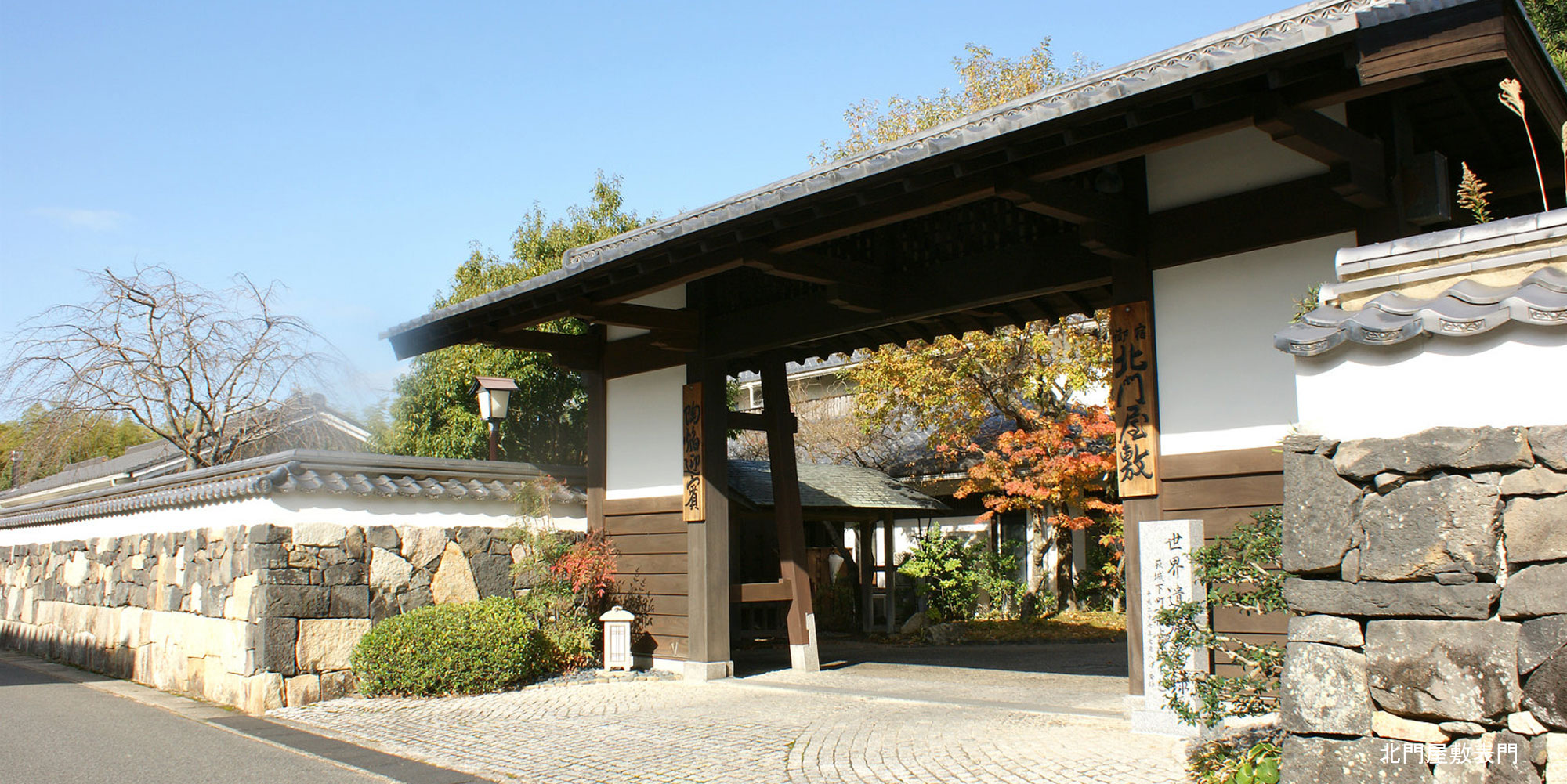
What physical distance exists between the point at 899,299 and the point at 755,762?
365cm

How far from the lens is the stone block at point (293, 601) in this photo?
7.98 m

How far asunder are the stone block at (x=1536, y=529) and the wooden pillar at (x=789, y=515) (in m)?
6.99

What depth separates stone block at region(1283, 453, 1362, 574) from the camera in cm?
346

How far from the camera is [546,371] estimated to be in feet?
51.6

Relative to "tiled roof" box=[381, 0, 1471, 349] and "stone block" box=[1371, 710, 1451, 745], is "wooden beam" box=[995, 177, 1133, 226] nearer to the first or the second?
"tiled roof" box=[381, 0, 1471, 349]

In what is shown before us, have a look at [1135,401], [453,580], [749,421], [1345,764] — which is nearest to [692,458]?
[749,421]

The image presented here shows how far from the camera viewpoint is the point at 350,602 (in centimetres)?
852

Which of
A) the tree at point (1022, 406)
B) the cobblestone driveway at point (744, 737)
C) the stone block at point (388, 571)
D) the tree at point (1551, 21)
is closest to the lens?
the cobblestone driveway at point (744, 737)

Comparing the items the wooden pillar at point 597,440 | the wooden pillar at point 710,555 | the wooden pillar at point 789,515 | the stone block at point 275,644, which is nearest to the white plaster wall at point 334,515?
the wooden pillar at point 597,440

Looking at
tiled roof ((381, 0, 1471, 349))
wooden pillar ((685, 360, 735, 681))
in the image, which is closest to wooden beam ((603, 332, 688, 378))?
wooden pillar ((685, 360, 735, 681))

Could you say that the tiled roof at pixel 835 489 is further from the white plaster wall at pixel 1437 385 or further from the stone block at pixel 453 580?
the white plaster wall at pixel 1437 385

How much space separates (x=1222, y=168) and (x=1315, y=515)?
10.4ft

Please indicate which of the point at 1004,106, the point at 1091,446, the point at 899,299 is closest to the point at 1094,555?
the point at 1091,446

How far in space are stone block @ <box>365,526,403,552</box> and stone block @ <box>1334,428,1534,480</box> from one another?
7.44 meters
